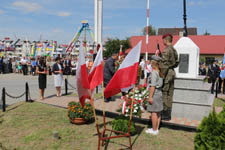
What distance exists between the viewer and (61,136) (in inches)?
207

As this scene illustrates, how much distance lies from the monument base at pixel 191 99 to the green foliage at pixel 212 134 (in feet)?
11.0

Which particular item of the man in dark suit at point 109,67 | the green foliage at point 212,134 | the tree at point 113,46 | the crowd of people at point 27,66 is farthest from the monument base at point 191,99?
the tree at point 113,46

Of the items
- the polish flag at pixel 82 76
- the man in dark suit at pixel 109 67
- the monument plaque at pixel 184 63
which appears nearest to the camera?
the polish flag at pixel 82 76

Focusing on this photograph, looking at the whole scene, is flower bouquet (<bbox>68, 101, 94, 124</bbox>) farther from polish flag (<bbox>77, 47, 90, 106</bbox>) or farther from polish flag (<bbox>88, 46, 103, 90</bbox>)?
polish flag (<bbox>77, 47, 90, 106</bbox>)

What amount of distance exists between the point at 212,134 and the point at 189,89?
3653mm

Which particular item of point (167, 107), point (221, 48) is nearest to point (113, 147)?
point (167, 107)

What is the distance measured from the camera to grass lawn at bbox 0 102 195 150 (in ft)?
15.4

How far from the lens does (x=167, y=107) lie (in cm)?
595

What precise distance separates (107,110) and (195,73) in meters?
3.12

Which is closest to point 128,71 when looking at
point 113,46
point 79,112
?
point 79,112

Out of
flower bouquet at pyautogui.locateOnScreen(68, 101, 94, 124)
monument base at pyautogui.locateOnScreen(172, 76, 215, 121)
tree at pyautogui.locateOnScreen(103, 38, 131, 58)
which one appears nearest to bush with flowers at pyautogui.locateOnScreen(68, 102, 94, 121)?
flower bouquet at pyautogui.locateOnScreen(68, 101, 94, 124)

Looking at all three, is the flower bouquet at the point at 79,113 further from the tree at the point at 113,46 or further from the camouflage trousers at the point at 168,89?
the tree at the point at 113,46

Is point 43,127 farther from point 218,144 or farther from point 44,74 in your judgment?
point 218,144

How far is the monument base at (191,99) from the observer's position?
6016mm
